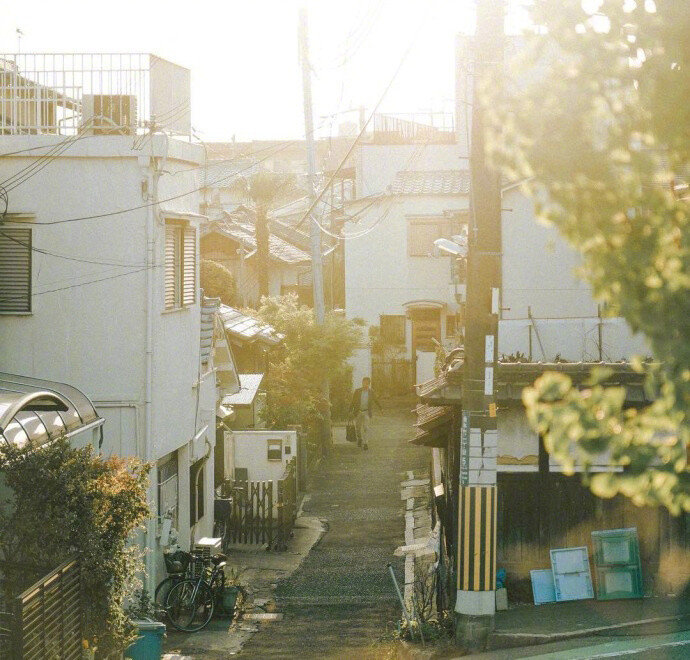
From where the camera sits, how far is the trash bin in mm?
11820

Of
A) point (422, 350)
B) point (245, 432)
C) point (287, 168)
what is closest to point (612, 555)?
point (245, 432)

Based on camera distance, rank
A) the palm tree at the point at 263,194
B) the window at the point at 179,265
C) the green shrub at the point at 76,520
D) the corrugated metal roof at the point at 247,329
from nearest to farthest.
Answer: the green shrub at the point at 76,520 < the window at the point at 179,265 < the corrugated metal roof at the point at 247,329 < the palm tree at the point at 263,194

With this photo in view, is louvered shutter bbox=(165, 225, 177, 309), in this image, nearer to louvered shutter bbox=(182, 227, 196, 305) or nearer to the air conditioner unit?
louvered shutter bbox=(182, 227, 196, 305)

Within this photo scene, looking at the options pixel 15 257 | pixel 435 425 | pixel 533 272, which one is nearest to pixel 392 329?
pixel 533 272

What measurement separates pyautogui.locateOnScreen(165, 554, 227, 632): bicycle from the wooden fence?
15.4ft

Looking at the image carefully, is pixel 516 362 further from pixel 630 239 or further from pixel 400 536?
pixel 630 239

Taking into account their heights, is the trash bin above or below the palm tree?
below

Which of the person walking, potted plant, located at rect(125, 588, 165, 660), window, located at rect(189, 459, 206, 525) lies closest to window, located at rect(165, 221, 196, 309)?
window, located at rect(189, 459, 206, 525)

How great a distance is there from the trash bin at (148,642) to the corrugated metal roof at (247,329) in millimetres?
14293

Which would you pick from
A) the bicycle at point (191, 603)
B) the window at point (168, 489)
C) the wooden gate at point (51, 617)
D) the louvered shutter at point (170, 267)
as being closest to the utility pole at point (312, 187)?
the louvered shutter at point (170, 267)

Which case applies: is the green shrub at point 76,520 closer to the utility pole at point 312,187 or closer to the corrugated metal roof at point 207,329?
the corrugated metal roof at point 207,329

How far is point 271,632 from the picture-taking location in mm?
14477

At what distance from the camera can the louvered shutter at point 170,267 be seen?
50.2 feet

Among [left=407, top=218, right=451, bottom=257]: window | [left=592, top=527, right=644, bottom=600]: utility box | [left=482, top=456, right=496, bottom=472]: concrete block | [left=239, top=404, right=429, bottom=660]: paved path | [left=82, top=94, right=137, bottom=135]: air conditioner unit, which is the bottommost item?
[left=239, top=404, right=429, bottom=660]: paved path
